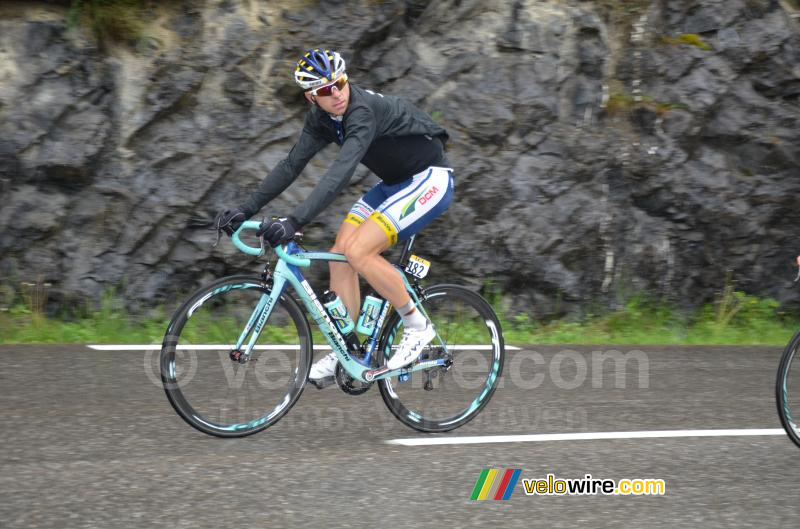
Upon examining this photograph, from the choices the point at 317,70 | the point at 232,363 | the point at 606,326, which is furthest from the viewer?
the point at 606,326

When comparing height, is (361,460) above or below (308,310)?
below

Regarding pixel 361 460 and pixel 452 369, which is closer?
pixel 361 460

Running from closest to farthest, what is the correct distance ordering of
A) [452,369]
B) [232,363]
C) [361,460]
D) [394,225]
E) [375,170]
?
1. [361,460]
2. [232,363]
3. [394,225]
4. [375,170]
5. [452,369]

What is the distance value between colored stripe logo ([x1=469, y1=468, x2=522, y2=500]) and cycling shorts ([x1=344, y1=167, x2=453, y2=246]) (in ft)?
4.79

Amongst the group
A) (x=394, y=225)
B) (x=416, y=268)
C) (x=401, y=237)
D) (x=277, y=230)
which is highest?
(x=277, y=230)

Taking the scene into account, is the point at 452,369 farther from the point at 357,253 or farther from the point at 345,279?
the point at 357,253

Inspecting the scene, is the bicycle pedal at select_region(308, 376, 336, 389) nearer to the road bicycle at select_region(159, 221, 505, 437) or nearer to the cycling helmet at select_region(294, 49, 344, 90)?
the road bicycle at select_region(159, 221, 505, 437)

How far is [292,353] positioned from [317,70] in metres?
1.55

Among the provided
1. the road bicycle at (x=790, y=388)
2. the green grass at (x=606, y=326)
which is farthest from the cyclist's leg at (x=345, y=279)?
the green grass at (x=606, y=326)

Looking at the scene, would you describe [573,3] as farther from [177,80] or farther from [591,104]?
[177,80]

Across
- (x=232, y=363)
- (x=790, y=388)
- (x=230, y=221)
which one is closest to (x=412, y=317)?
(x=232, y=363)

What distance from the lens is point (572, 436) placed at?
18.3 ft

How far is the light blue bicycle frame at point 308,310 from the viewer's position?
17.0ft

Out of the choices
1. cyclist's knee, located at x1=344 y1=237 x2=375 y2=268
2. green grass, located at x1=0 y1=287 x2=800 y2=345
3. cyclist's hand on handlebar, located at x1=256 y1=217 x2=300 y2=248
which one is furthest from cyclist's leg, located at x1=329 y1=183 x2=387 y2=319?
green grass, located at x1=0 y1=287 x2=800 y2=345
